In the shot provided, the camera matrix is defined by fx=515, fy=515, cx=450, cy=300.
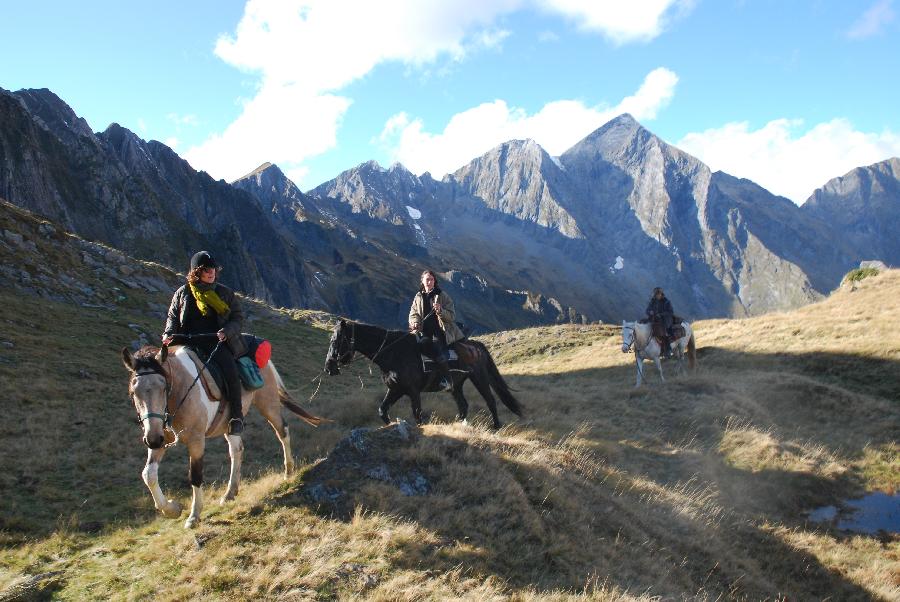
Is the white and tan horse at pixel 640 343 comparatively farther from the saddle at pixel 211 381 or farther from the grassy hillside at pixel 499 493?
the saddle at pixel 211 381

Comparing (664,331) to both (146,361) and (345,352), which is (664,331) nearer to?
(345,352)

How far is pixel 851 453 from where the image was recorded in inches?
580

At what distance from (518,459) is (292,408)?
4466 millimetres

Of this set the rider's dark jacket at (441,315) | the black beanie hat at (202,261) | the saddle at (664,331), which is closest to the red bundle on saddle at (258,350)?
the black beanie hat at (202,261)

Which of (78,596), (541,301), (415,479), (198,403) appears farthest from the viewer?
(541,301)

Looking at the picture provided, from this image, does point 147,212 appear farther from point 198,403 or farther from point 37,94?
point 198,403

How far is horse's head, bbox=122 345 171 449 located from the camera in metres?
6.69

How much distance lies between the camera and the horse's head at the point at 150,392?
6691mm

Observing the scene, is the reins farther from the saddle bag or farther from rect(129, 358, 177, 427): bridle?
the saddle bag

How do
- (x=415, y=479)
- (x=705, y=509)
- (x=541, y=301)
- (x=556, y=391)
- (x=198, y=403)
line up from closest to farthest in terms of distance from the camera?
(x=198, y=403), (x=415, y=479), (x=705, y=509), (x=556, y=391), (x=541, y=301)

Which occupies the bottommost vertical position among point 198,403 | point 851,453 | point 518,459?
point 851,453

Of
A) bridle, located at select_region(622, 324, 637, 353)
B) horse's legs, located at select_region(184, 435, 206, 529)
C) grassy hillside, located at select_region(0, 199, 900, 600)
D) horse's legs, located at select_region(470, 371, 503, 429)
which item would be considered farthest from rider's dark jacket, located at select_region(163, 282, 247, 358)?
bridle, located at select_region(622, 324, 637, 353)

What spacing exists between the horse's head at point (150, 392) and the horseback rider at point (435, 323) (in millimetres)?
7019

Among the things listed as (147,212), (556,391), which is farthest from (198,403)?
(147,212)
